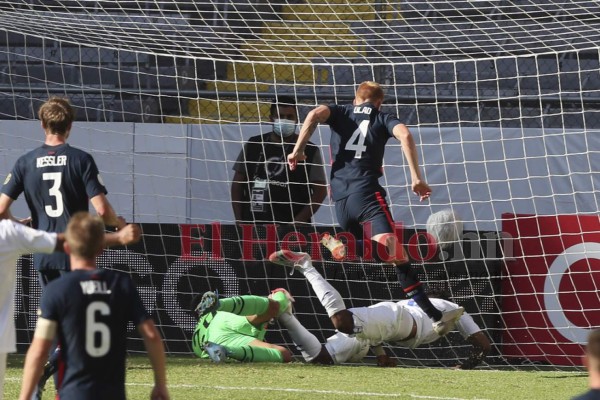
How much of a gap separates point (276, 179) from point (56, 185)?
178 inches

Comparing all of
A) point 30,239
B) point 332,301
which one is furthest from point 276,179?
point 30,239

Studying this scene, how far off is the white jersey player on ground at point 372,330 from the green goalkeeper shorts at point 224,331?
0.27m

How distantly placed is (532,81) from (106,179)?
538 cm

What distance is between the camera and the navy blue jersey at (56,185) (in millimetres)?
5727

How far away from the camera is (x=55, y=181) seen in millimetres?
5754

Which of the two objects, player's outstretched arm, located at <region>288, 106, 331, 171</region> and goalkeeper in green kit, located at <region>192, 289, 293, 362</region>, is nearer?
player's outstretched arm, located at <region>288, 106, 331, 171</region>

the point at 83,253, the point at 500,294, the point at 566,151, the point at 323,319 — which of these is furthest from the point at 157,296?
the point at 83,253

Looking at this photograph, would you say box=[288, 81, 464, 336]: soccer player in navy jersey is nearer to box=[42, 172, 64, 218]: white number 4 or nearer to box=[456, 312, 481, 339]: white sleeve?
box=[456, 312, 481, 339]: white sleeve

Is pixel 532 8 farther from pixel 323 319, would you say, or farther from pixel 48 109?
pixel 48 109

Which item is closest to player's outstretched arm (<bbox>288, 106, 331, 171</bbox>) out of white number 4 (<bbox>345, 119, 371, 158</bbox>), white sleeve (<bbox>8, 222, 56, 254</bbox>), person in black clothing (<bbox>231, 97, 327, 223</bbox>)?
white number 4 (<bbox>345, 119, 371, 158</bbox>)

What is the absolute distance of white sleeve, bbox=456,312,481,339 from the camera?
8812 millimetres

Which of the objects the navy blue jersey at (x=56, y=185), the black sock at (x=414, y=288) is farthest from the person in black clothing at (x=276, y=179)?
the navy blue jersey at (x=56, y=185)

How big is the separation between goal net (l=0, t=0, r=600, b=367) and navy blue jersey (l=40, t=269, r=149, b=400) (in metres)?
4.70

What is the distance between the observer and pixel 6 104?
1226cm
